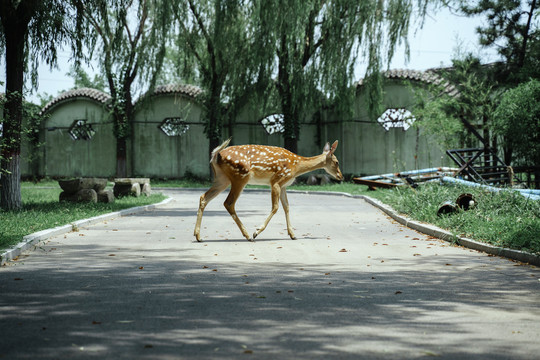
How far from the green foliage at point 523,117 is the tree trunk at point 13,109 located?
51.4 ft

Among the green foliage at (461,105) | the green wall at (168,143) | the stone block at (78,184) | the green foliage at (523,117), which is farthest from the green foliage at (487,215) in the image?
the green wall at (168,143)

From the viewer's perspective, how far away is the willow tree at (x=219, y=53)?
2969cm

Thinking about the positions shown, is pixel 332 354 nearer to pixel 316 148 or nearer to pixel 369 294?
pixel 369 294

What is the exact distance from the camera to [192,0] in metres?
30.6

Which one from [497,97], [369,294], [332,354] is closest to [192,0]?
[497,97]

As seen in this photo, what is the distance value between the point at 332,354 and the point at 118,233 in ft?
28.6

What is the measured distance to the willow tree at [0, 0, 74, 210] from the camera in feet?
50.6

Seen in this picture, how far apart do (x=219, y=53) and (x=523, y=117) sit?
48.6 feet

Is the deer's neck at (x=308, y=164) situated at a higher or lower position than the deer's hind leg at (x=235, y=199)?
higher

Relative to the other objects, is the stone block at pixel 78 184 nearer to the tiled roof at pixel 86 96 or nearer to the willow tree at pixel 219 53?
the willow tree at pixel 219 53

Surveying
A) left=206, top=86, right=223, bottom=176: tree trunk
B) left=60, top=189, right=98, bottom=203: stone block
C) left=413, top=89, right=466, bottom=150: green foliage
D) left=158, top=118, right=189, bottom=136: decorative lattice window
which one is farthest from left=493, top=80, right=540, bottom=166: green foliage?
left=158, top=118, right=189, bottom=136: decorative lattice window

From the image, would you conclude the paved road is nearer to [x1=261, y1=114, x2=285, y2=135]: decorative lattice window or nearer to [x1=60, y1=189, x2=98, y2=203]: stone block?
[x1=60, y1=189, x2=98, y2=203]: stone block

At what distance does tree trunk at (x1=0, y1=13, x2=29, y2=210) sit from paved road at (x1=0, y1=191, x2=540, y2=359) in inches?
203

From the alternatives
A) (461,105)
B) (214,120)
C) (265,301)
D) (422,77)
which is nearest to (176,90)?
(214,120)
